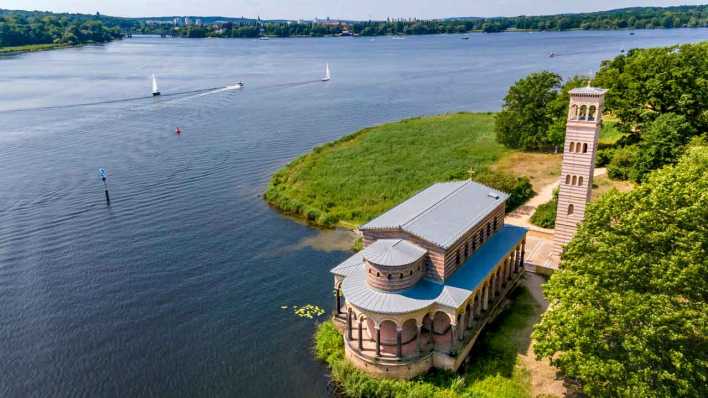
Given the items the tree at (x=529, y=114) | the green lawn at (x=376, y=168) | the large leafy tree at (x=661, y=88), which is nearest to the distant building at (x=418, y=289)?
the green lawn at (x=376, y=168)

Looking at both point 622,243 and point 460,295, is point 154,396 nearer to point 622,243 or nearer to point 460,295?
point 460,295

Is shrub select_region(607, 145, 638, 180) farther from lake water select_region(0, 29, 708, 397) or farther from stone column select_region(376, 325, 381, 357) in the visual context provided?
stone column select_region(376, 325, 381, 357)

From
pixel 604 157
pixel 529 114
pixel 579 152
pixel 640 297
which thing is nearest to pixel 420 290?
pixel 640 297

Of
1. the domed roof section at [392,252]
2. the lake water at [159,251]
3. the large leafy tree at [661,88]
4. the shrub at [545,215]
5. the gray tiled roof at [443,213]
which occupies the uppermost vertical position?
the large leafy tree at [661,88]

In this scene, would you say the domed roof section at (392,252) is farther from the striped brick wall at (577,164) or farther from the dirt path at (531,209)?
the dirt path at (531,209)

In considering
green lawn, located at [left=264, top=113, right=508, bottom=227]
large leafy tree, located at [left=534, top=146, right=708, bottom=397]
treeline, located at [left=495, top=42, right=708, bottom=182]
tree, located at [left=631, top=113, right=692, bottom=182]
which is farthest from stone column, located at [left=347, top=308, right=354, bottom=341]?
treeline, located at [left=495, top=42, right=708, bottom=182]
